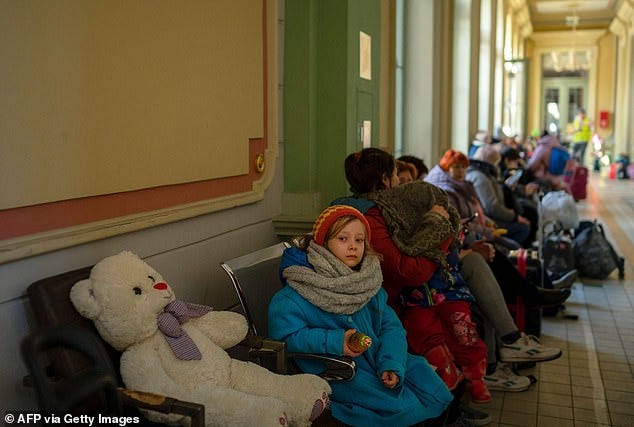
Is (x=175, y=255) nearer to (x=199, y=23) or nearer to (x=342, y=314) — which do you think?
(x=342, y=314)

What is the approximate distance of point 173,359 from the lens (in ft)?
6.10

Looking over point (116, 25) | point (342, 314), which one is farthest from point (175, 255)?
point (116, 25)

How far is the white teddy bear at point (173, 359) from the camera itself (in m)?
1.77

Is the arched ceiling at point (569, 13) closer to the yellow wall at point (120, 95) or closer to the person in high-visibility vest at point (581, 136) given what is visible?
the person in high-visibility vest at point (581, 136)

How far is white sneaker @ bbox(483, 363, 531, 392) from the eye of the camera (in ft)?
11.6

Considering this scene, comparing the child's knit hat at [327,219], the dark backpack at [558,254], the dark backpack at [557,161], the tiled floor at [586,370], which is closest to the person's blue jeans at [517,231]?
the dark backpack at [558,254]

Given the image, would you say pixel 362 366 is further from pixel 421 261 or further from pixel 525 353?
pixel 525 353

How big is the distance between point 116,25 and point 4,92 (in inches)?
19.3

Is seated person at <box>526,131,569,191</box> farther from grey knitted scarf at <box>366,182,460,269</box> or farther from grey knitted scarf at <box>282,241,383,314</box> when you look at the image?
grey knitted scarf at <box>282,241,383,314</box>

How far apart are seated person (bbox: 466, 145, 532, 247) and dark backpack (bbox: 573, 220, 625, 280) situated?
428mm

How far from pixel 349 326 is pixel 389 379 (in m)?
0.21

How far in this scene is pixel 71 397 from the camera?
57.4 inches

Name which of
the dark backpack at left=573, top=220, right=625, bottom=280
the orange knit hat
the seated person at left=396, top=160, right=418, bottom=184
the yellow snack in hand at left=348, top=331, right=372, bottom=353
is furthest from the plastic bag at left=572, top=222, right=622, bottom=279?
the yellow snack in hand at left=348, top=331, right=372, bottom=353

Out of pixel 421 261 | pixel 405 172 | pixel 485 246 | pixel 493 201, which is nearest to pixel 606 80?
pixel 493 201
